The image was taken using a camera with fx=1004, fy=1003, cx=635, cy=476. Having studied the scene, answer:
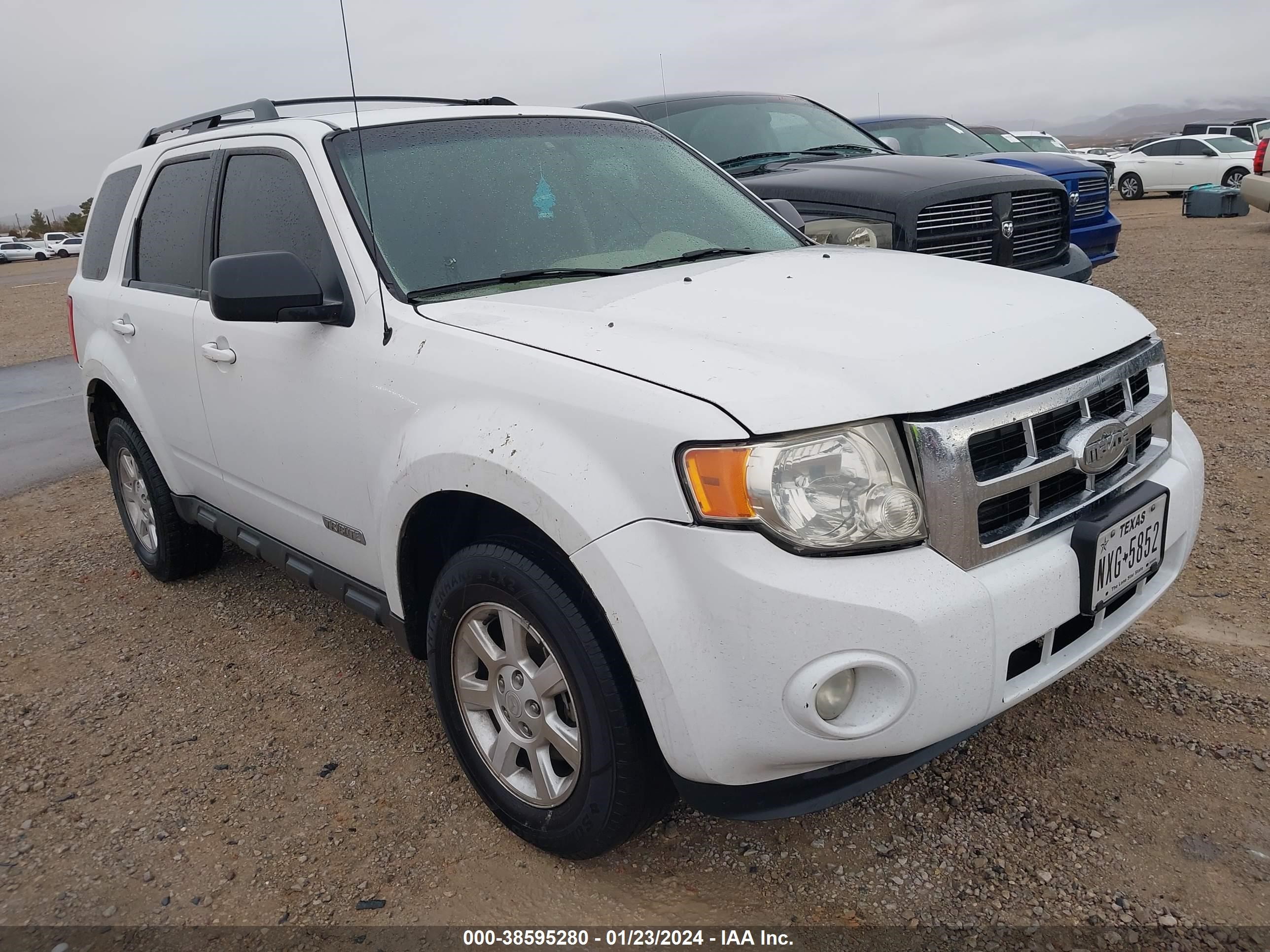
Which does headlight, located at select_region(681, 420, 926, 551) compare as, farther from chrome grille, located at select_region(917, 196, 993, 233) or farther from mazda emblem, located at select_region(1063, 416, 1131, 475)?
chrome grille, located at select_region(917, 196, 993, 233)

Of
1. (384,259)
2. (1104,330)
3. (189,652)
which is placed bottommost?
(189,652)

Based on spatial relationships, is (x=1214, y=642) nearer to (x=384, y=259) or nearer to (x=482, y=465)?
(x=482, y=465)

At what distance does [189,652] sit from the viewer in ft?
12.6

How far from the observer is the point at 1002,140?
39.7 ft

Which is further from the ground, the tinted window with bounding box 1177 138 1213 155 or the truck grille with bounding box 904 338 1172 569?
the tinted window with bounding box 1177 138 1213 155

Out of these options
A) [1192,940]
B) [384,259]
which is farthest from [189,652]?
[1192,940]

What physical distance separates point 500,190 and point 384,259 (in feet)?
1.55

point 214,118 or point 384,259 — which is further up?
point 214,118

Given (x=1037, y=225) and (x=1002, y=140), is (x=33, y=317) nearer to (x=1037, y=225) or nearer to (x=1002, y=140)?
(x=1002, y=140)

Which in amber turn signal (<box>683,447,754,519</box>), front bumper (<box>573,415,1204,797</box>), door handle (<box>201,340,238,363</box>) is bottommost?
front bumper (<box>573,415,1204,797</box>)

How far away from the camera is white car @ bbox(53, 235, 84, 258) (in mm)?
52312

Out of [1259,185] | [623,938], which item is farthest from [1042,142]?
[623,938]

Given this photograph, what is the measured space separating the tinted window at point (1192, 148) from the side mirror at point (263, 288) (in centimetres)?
2546

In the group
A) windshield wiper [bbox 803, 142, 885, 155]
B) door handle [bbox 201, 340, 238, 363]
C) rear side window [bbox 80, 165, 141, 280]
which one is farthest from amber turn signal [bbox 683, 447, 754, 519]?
windshield wiper [bbox 803, 142, 885, 155]
